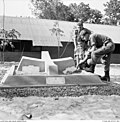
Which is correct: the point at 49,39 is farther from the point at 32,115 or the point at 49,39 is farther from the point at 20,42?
the point at 32,115

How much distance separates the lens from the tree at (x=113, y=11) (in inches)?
1420

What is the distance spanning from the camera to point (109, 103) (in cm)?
401

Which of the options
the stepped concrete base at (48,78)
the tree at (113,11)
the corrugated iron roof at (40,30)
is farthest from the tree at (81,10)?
the stepped concrete base at (48,78)

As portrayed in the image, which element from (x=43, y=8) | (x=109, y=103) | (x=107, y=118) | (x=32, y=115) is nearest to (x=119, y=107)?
(x=109, y=103)

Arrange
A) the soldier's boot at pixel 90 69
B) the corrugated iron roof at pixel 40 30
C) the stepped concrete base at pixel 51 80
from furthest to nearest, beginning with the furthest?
the corrugated iron roof at pixel 40 30 → the soldier's boot at pixel 90 69 → the stepped concrete base at pixel 51 80

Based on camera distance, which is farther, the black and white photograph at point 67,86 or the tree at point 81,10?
the tree at point 81,10

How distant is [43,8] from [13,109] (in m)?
30.0

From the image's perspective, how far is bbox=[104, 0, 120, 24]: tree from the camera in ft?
118

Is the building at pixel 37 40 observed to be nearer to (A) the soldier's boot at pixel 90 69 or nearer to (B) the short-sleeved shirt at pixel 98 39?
(A) the soldier's boot at pixel 90 69

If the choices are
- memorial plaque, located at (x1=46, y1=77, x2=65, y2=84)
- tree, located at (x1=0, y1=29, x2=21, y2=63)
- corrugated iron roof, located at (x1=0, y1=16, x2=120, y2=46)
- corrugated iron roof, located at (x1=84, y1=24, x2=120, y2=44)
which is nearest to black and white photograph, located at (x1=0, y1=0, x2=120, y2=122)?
memorial plaque, located at (x1=46, y1=77, x2=65, y2=84)

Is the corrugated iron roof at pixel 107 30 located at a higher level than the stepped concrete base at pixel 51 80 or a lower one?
higher

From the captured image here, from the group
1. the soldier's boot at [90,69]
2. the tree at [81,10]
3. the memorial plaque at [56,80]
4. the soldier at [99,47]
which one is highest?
the tree at [81,10]

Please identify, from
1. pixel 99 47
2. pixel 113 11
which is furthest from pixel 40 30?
pixel 113 11

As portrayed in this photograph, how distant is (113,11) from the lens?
118 feet
